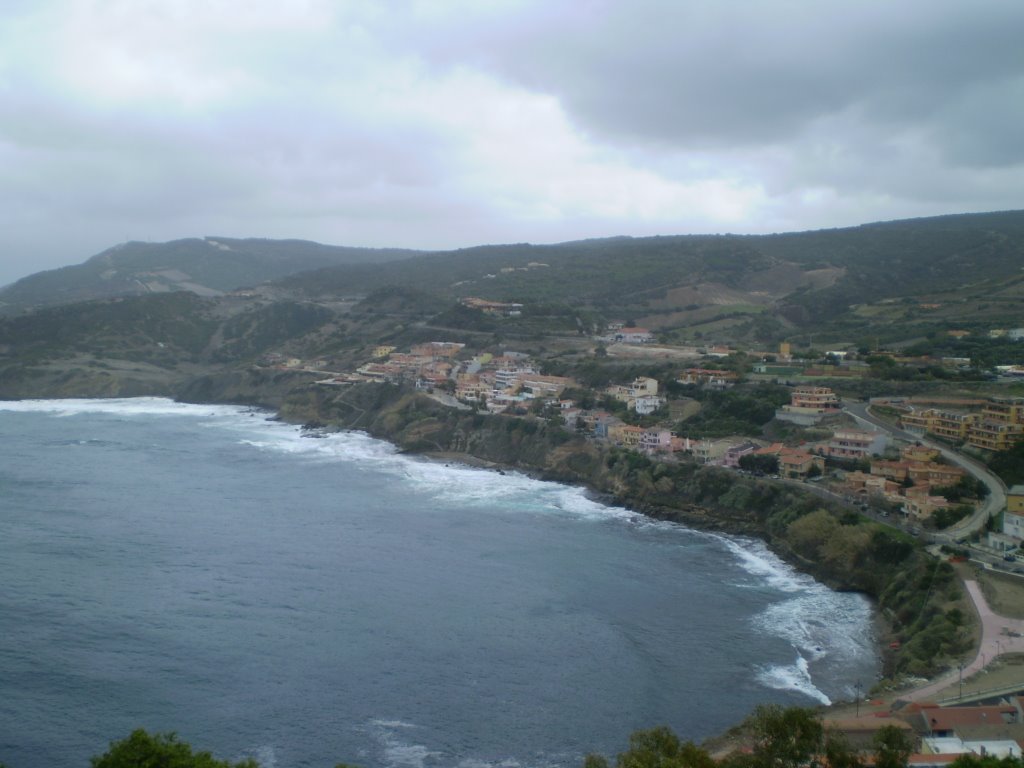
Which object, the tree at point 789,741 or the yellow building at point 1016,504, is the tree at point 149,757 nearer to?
the tree at point 789,741

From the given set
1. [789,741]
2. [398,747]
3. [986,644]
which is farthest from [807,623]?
[398,747]

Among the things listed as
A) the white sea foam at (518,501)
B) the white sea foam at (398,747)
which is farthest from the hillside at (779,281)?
the white sea foam at (398,747)

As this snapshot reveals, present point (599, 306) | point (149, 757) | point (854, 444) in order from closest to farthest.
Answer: point (149, 757) < point (854, 444) < point (599, 306)

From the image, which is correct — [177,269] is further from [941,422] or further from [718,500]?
[941,422]

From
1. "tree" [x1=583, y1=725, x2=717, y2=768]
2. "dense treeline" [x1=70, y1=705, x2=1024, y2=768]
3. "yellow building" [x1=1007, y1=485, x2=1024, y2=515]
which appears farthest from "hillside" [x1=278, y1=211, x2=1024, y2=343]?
"tree" [x1=583, y1=725, x2=717, y2=768]

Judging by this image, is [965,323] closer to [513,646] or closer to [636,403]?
[636,403]

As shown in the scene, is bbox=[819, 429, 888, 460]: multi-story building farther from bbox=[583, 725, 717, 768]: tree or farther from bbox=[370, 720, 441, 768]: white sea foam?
bbox=[583, 725, 717, 768]: tree
